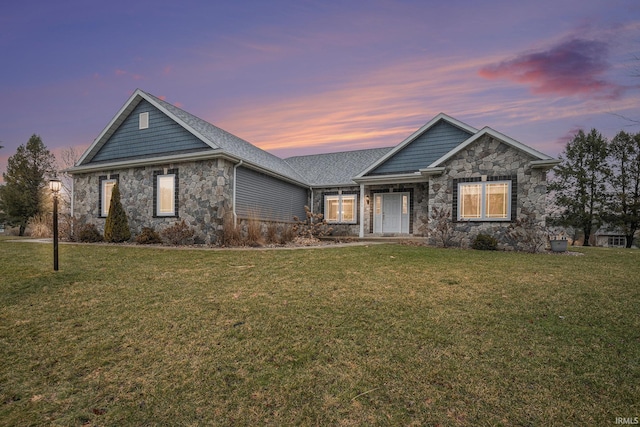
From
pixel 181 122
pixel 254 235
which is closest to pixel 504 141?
pixel 254 235

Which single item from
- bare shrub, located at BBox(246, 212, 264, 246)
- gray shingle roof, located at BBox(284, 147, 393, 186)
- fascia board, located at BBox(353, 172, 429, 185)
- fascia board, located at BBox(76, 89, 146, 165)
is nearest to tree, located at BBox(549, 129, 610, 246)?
gray shingle roof, located at BBox(284, 147, 393, 186)

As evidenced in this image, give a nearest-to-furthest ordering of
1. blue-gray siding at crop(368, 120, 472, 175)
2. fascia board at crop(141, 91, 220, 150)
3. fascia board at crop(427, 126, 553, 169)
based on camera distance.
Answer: fascia board at crop(427, 126, 553, 169) < fascia board at crop(141, 91, 220, 150) < blue-gray siding at crop(368, 120, 472, 175)

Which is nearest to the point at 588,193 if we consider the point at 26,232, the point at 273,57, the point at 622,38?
the point at 622,38

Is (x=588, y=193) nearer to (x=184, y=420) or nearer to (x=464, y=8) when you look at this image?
(x=464, y=8)

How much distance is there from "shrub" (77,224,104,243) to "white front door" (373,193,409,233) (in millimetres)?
12510

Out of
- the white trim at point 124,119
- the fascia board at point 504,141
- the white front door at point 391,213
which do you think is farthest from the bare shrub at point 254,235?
the fascia board at point 504,141

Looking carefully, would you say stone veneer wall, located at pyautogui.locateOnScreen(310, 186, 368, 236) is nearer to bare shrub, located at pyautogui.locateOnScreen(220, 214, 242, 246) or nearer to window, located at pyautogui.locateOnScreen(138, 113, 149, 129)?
bare shrub, located at pyautogui.locateOnScreen(220, 214, 242, 246)

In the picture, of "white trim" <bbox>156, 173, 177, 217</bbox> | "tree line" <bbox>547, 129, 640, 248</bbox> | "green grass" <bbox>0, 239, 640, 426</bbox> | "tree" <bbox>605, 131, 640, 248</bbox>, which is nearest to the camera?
"green grass" <bbox>0, 239, 640, 426</bbox>

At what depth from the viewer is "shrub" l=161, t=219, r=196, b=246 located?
37.7 feet

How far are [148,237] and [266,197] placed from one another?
5110 mm

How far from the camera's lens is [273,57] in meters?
12.1

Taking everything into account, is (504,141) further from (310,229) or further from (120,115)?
(120,115)

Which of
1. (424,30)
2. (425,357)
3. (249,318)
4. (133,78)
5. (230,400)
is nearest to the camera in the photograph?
(230,400)

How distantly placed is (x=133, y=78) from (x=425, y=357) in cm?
Result: 1736
